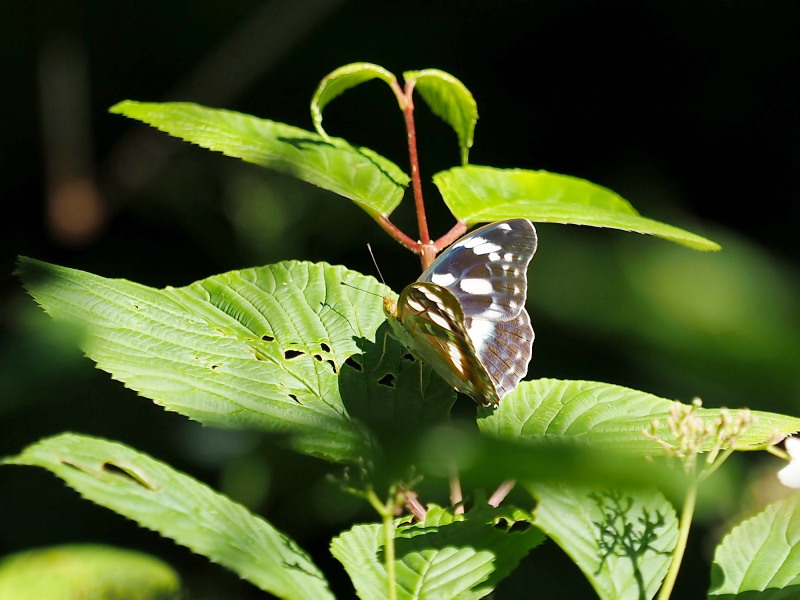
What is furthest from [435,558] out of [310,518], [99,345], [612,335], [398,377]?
[310,518]

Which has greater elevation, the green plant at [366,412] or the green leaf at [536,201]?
the green leaf at [536,201]

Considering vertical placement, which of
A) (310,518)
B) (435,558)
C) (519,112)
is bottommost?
(310,518)

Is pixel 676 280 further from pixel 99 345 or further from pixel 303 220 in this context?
pixel 303 220

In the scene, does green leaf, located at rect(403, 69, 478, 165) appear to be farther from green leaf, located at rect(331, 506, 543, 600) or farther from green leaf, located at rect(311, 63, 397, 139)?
green leaf, located at rect(331, 506, 543, 600)

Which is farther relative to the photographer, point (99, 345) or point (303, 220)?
point (303, 220)

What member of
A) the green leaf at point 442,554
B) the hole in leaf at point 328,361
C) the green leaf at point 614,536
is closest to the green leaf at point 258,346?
the hole in leaf at point 328,361

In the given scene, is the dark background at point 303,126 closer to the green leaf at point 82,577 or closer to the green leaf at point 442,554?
the green leaf at point 442,554

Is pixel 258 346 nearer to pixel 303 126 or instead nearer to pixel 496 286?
pixel 496 286

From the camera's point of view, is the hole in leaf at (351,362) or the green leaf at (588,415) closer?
the green leaf at (588,415)
